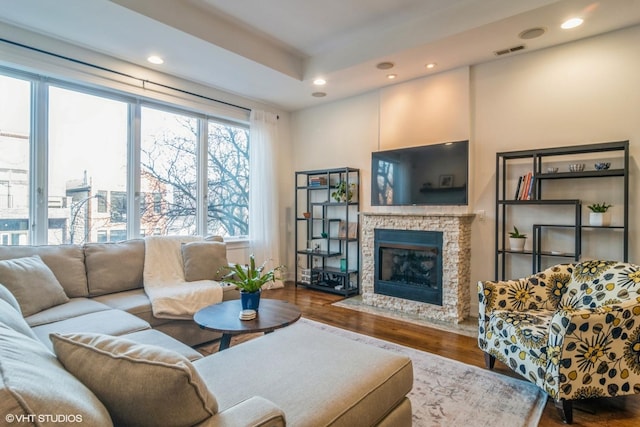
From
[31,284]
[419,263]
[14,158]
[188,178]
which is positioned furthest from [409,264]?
[14,158]

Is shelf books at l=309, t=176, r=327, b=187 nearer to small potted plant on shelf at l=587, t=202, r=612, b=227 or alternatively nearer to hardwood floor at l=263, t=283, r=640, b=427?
hardwood floor at l=263, t=283, r=640, b=427

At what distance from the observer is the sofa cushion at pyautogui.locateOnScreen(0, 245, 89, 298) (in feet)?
8.81

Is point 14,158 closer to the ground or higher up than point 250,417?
higher up

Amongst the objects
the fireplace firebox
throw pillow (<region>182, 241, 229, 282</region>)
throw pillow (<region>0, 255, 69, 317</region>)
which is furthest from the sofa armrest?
the fireplace firebox

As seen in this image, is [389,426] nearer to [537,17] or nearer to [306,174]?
[537,17]

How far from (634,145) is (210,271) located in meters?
4.12

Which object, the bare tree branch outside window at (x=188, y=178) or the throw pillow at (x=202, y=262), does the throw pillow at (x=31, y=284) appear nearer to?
the throw pillow at (x=202, y=262)

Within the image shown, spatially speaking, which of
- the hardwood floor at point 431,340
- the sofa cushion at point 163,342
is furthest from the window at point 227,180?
the sofa cushion at point 163,342

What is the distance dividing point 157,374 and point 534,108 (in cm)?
399

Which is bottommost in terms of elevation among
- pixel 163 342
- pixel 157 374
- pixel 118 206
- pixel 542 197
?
pixel 163 342

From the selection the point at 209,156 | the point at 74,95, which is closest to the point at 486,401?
the point at 209,156

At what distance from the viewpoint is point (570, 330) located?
1.86m

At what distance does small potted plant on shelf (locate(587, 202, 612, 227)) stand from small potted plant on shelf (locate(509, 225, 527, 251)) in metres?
0.57

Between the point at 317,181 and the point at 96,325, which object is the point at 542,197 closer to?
the point at 317,181
